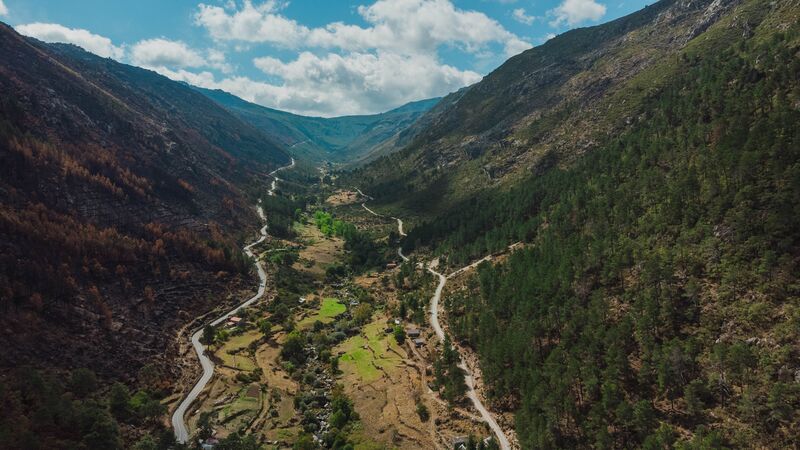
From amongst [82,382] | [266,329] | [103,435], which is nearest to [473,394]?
[266,329]

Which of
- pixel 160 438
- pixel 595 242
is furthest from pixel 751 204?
pixel 160 438

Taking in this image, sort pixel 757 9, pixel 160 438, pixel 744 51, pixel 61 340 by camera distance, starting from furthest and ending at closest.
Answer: pixel 757 9, pixel 744 51, pixel 61 340, pixel 160 438

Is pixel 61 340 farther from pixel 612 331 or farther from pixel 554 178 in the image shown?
pixel 554 178

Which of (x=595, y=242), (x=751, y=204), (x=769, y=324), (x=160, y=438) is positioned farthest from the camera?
(x=595, y=242)

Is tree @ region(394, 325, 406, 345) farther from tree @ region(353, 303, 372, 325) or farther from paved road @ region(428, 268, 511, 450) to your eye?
tree @ region(353, 303, 372, 325)

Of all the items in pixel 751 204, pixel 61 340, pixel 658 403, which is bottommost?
pixel 61 340

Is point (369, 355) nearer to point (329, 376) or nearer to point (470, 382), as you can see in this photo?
point (329, 376)

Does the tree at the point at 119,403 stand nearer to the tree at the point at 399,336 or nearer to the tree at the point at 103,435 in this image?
the tree at the point at 103,435

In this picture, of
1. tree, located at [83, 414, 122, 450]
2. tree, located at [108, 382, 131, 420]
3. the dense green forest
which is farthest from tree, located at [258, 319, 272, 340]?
the dense green forest
